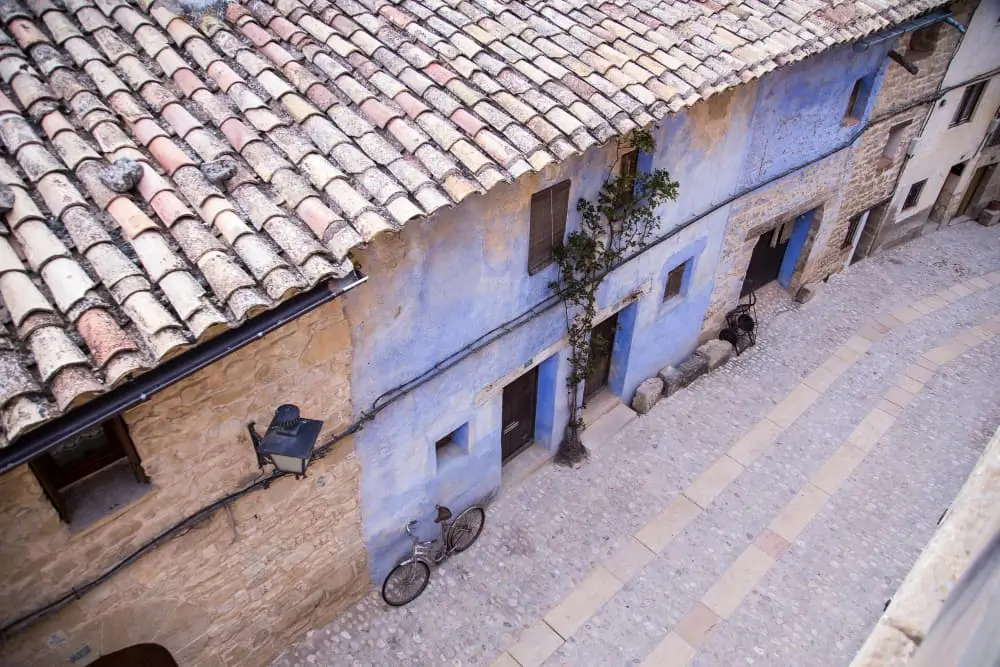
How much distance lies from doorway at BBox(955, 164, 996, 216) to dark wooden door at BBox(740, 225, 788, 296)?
7077 millimetres

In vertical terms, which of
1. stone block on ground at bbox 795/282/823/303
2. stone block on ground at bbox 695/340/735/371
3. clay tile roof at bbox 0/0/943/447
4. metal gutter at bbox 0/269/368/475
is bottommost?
stone block on ground at bbox 795/282/823/303

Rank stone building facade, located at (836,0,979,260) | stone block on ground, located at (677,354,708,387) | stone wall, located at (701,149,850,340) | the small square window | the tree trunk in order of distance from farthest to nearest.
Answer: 1. stone building facade, located at (836,0,979,260)
2. stone block on ground, located at (677,354,708,387)
3. stone wall, located at (701,149,850,340)
4. the tree trunk
5. the small square window

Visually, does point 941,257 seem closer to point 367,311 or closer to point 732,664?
point 732,664

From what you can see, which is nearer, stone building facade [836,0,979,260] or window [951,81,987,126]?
stone building facade [836,0,979,260]

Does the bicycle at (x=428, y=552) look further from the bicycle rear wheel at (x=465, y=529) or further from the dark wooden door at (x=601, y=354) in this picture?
the dark wooden door at (x=601, y=354)

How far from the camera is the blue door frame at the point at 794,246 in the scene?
13.5 metres

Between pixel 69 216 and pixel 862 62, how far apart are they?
1157 cm

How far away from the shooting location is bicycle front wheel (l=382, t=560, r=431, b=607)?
8.51 m

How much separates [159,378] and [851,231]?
14376mm

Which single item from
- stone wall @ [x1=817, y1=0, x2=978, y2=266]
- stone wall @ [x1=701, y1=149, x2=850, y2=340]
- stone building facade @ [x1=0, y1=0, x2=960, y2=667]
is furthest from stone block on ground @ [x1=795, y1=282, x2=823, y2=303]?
stone building facade @ [x1=0, y1=0, x2=960, y2=667]

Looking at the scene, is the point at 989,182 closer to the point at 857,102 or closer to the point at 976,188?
the point at 976,188

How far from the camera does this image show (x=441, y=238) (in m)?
6.72

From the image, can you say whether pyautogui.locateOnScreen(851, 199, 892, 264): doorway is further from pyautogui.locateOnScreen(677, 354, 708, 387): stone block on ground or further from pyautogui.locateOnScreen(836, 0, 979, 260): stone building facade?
pyautogui.locateOnScreen(677, 354, 708, 387): stone block on ground

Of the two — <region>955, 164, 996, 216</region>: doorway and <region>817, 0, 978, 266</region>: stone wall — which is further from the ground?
<region>817, 0, 978, 266</region>: stone wall
